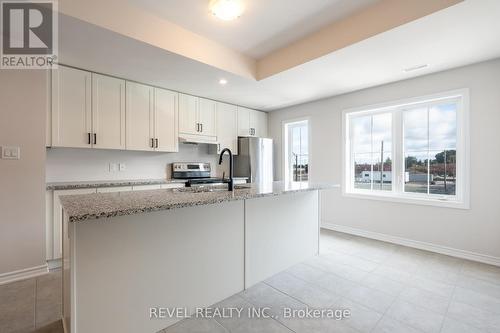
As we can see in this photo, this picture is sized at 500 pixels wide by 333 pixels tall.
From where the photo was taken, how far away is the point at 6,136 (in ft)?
7.85

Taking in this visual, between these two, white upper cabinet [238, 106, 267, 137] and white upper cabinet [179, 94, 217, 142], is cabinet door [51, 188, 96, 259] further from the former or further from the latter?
white upper cabinet [238, 106, 267, 137]

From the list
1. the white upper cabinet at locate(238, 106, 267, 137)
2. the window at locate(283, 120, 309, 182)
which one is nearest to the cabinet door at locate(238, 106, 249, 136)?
the white upper cabinet at locate(238, 106, 267, 137)

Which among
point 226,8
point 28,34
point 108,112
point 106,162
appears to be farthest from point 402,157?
point 28,34

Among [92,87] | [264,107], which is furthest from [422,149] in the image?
[92,87]

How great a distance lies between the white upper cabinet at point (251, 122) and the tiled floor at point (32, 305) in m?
3.56

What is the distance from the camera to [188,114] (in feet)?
13.1

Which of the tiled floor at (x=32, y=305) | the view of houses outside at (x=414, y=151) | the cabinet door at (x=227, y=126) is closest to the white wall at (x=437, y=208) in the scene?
the view of houses outside at (x=414, y=151)

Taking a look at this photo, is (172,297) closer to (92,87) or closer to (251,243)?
(251,243)

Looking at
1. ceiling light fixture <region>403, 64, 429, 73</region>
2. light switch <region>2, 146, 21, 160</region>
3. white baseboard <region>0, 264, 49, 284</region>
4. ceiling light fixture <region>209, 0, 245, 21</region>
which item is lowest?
white baseboard <region>0, 264, 49, 284</region>

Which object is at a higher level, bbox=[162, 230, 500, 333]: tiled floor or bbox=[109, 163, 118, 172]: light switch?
bbox=[109, 163, 118, 172]: light switch

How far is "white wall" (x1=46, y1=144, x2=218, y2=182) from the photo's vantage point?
3.11m

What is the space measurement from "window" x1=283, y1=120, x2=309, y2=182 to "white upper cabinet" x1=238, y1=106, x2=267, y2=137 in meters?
0.51

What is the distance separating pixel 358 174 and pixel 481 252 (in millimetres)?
1773

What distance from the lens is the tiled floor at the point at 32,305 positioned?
5.63 ft
